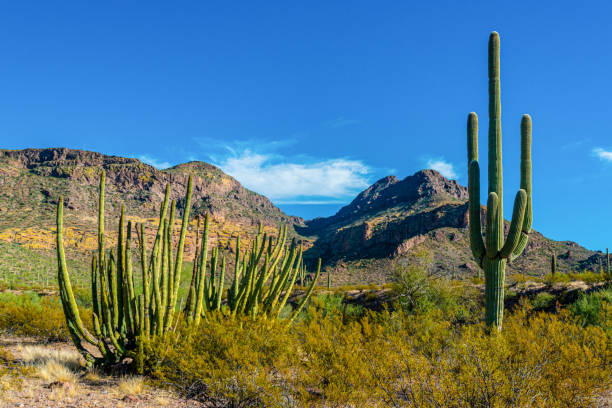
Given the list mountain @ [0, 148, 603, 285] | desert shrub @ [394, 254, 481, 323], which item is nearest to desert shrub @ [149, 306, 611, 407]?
desert shrub @ [394, 254, 481, 323]

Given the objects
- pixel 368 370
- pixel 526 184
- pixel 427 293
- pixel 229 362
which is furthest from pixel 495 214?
pixel 427 293

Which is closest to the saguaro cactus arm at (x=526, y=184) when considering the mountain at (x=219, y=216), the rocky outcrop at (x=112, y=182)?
the mountain at (x=219, y=216)

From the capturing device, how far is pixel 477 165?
10000 mm

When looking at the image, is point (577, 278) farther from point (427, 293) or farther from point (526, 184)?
point (526, 184)

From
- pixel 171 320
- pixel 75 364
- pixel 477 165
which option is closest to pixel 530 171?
pixel 477 165

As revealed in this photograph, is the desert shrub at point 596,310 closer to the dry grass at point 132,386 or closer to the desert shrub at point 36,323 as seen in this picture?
the dry grass at point 132,386

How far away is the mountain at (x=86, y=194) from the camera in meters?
57.7

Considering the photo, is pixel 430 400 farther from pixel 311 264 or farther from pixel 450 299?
pixel 311 264

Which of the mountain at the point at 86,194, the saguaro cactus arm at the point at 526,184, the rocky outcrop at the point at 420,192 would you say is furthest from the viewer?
the rocky outcrop at the point at 420,192

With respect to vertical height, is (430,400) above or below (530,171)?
below

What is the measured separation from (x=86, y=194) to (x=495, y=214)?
8383cm

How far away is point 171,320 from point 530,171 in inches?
387

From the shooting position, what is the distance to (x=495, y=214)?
9.16 metres

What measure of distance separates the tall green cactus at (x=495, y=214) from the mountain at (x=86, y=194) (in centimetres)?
3515
